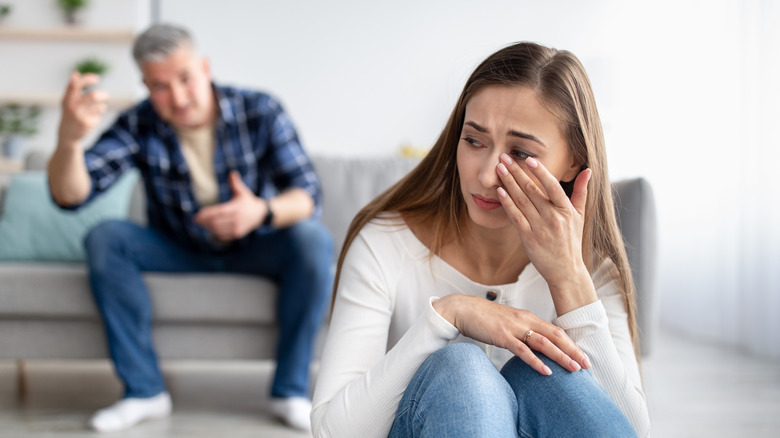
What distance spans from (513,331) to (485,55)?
2.90m

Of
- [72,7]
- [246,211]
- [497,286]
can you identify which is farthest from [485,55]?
[497,286]

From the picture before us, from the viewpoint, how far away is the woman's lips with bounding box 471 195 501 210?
1.04 metres

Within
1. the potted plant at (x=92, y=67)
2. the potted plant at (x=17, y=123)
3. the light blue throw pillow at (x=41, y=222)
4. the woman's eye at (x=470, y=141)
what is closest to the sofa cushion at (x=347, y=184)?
the light blue throw pillow at (x=41, y=222)

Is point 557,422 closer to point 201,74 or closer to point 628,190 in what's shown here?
point 628,190

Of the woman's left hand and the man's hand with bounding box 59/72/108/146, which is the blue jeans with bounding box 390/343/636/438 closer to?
the woman's left hand

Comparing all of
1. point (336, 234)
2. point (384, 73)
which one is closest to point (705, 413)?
point (336, 234)

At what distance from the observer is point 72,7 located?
4113 millimetres

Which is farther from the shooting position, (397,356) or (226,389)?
(226,389)

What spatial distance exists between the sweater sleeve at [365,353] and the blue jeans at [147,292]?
875mm

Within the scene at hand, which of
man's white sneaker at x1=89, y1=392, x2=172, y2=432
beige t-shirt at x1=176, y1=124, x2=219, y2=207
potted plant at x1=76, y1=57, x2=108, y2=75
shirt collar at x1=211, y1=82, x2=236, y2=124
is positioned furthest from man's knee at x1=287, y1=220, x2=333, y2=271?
potted plant at x1=76, y1=57, x2=108, y2=75

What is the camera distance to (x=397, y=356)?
38.2 inches

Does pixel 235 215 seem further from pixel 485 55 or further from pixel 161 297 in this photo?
pixel 485 55

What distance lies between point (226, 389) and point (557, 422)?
5.60 ft

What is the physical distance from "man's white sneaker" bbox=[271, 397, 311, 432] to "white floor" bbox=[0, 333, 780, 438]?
0.03 metres
